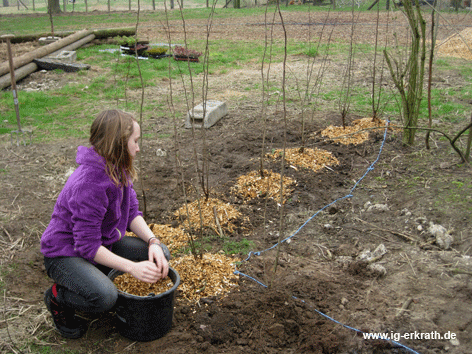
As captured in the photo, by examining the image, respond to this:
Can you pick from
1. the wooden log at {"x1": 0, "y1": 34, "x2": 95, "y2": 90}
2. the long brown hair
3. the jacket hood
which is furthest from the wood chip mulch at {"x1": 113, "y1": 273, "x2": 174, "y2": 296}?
the wooden log at {"x1": 0, "y1": 34, "x2": 95, "y2": 90}

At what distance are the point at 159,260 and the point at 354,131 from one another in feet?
11.8

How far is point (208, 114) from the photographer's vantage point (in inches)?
214

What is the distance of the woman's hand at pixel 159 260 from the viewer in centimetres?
229

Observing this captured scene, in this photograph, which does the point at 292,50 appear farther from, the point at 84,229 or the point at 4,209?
the point at 84,229

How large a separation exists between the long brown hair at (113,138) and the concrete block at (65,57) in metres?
7.55

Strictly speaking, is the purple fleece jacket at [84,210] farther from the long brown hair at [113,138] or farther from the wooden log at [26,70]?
the wooden log at [26,70]

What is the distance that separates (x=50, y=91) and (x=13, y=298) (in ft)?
17.6

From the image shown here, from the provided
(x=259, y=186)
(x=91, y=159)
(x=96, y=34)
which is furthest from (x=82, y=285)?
(x=96, y=34)

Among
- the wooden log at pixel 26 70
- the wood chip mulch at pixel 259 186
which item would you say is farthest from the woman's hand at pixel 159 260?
the wooden log at pixel 26 70

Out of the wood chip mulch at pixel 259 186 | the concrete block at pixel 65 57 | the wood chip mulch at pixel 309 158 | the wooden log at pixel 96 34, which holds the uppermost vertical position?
the wooden log at pixel 96 34

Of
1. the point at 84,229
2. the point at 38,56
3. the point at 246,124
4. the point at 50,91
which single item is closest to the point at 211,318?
the point at 84,229

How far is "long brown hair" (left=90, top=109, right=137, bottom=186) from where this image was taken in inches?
86.6

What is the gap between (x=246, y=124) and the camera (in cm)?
564

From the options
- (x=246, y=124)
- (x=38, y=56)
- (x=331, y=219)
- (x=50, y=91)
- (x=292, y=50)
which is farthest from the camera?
(x=292, y=50)
